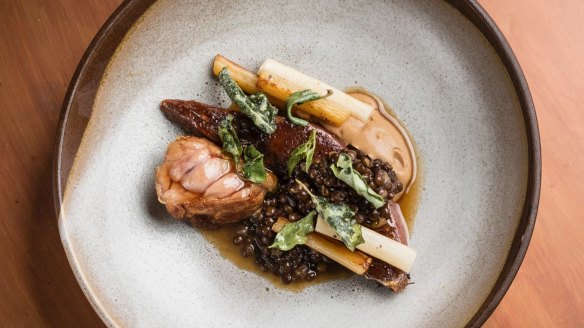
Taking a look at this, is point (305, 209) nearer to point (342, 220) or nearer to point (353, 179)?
point (342, 220)

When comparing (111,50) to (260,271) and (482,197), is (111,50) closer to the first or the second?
(260,271)

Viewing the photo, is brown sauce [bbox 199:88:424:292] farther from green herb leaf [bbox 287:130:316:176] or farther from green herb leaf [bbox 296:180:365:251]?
green herb leaf [bbox 287:130:316:176]

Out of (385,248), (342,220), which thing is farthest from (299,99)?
(385,248)

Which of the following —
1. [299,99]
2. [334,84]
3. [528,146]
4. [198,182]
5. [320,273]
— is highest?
[528,146]

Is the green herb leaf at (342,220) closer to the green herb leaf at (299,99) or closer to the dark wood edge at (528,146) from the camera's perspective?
the green herb leaf at (299,99)

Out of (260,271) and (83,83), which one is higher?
(83,83)

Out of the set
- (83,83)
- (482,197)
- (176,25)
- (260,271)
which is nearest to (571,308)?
(482,197)

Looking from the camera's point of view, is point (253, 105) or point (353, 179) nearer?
point (353, 179)

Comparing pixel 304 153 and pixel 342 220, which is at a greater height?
pixel 304 153
